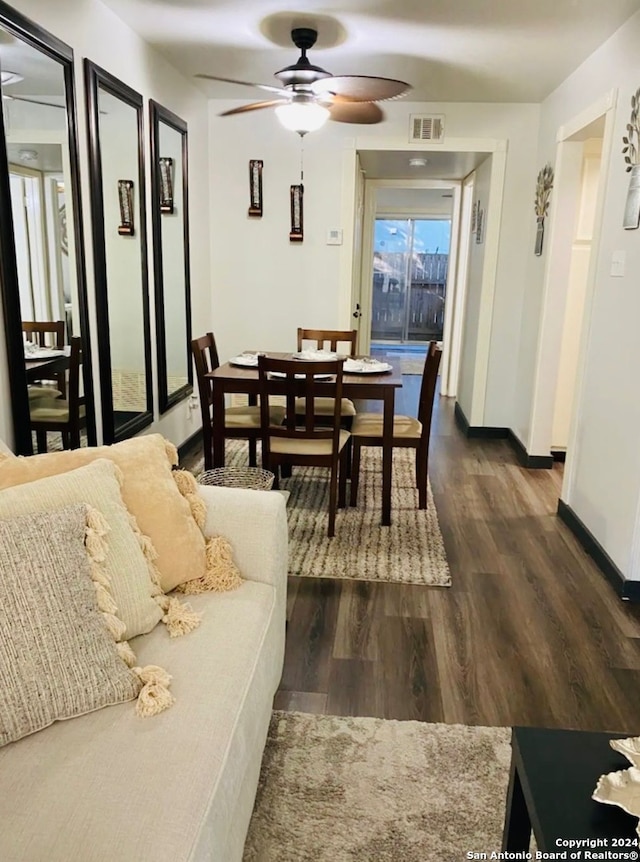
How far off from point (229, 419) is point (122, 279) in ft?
3.08

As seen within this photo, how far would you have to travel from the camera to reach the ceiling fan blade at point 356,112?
346 centimetres

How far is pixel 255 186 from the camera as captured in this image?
4879mm

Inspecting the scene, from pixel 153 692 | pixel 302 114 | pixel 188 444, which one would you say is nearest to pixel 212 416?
pixel 188 444

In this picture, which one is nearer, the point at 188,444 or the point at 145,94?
the point at 145,94

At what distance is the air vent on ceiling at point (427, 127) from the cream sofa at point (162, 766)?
4076 millimetres

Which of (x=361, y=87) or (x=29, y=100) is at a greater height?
(x=361, y=87)

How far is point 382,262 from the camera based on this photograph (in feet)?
34.9

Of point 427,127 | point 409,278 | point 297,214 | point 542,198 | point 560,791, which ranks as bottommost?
point 560,791

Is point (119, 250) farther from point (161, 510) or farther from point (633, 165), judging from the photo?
point (633, 165)

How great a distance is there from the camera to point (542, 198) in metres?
4.37

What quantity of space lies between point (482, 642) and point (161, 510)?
137cm

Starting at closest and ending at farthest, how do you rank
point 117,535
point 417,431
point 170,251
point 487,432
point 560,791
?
1. point 560,791
2. point 117,535
3. point 417,431
4. point 170,251
5. point 487,432

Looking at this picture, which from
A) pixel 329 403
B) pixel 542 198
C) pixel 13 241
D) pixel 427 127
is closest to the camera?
pixel 13 241

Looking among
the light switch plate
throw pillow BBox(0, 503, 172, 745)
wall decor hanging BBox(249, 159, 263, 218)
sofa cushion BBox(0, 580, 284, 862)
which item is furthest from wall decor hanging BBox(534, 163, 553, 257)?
throw pillow BBox(0, 503, 172, 745)
